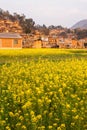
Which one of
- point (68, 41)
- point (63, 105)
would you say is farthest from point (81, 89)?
point (68, 41)

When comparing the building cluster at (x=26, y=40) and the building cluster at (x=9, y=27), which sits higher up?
the building cluster at (x=9, y=27)

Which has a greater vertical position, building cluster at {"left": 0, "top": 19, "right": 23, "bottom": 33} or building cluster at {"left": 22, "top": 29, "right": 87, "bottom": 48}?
building cluster at {"left": 0, "top": 19, "right": 23, "bottom": 33}

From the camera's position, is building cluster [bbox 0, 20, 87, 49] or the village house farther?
building cluster [bbox 0, 20, 87, 49]

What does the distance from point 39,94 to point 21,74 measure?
5613mm

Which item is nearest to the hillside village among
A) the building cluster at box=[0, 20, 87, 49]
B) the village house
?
the building cluster at box=[0, 20, 87, 49]

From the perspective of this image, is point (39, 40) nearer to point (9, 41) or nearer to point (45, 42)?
point (45, 42)

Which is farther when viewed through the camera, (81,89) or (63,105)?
(81,89)

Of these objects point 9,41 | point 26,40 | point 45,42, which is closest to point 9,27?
point 45,42

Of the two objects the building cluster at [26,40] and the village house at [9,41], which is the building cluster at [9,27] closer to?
the building cluster at [26,40]

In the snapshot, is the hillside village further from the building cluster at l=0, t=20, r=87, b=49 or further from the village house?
the village house

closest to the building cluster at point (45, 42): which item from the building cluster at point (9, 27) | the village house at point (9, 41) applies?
the building cluster at point (9, 27)

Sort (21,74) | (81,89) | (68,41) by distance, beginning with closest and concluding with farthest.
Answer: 1. (81,89)
2. (21,74)
3. (68,41)

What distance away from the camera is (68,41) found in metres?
92.8

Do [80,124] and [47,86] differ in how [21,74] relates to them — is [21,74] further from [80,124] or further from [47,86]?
[80,124]
